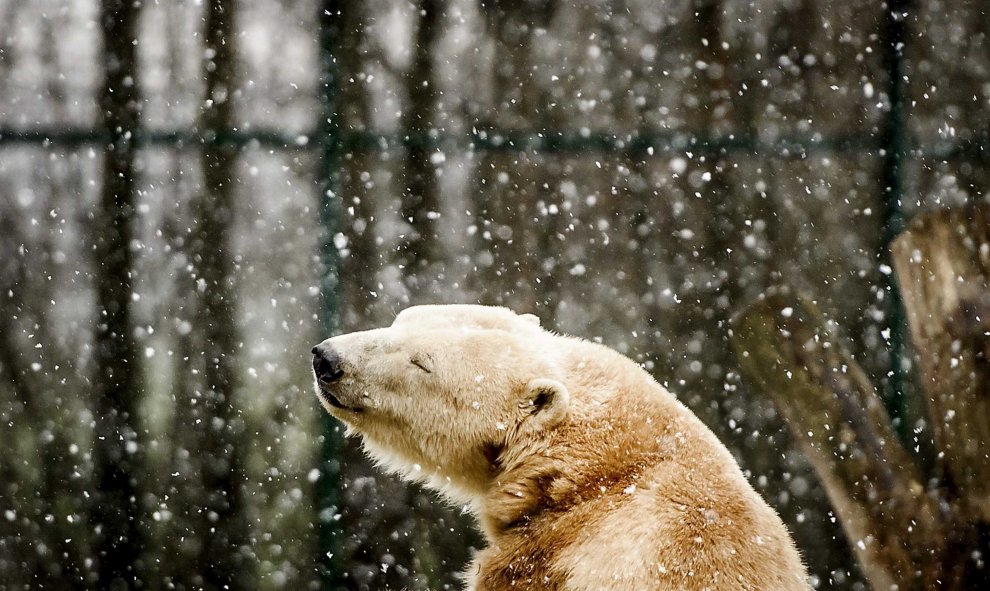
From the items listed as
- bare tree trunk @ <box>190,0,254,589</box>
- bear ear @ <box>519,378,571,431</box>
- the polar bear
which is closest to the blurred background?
bare tree trunk @ <box>190,0,254,589</box>

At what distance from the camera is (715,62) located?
11.5 ft

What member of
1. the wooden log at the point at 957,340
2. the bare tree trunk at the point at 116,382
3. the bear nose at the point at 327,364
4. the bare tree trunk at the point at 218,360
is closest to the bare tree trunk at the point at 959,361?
the wooden log at the point at 957,340

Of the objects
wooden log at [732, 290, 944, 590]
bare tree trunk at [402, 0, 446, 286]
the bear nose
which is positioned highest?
bare tree trunk at [402, 0, 446, 286]

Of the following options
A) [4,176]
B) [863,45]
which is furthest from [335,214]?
[863,45]

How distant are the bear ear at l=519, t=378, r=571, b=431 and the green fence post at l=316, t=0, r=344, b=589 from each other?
5.76 ft

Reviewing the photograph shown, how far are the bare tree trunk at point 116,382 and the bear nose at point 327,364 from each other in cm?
192

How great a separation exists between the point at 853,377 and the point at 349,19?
7.71ft

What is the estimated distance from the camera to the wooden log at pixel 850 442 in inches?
99.4

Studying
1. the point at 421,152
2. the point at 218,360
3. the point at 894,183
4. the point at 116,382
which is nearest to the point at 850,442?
the point at 894,183

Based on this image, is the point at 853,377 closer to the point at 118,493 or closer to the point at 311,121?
the point at 311,121

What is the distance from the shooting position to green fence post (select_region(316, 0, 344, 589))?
3.30 meters

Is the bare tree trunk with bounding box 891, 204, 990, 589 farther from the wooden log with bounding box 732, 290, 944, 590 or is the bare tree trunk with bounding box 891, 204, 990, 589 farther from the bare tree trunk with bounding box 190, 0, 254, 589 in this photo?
the bare tree trunk with bounding box 190, 0, 254, 589

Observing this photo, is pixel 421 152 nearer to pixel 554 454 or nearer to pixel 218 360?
pixel 218 360

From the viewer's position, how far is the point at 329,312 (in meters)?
3.31
